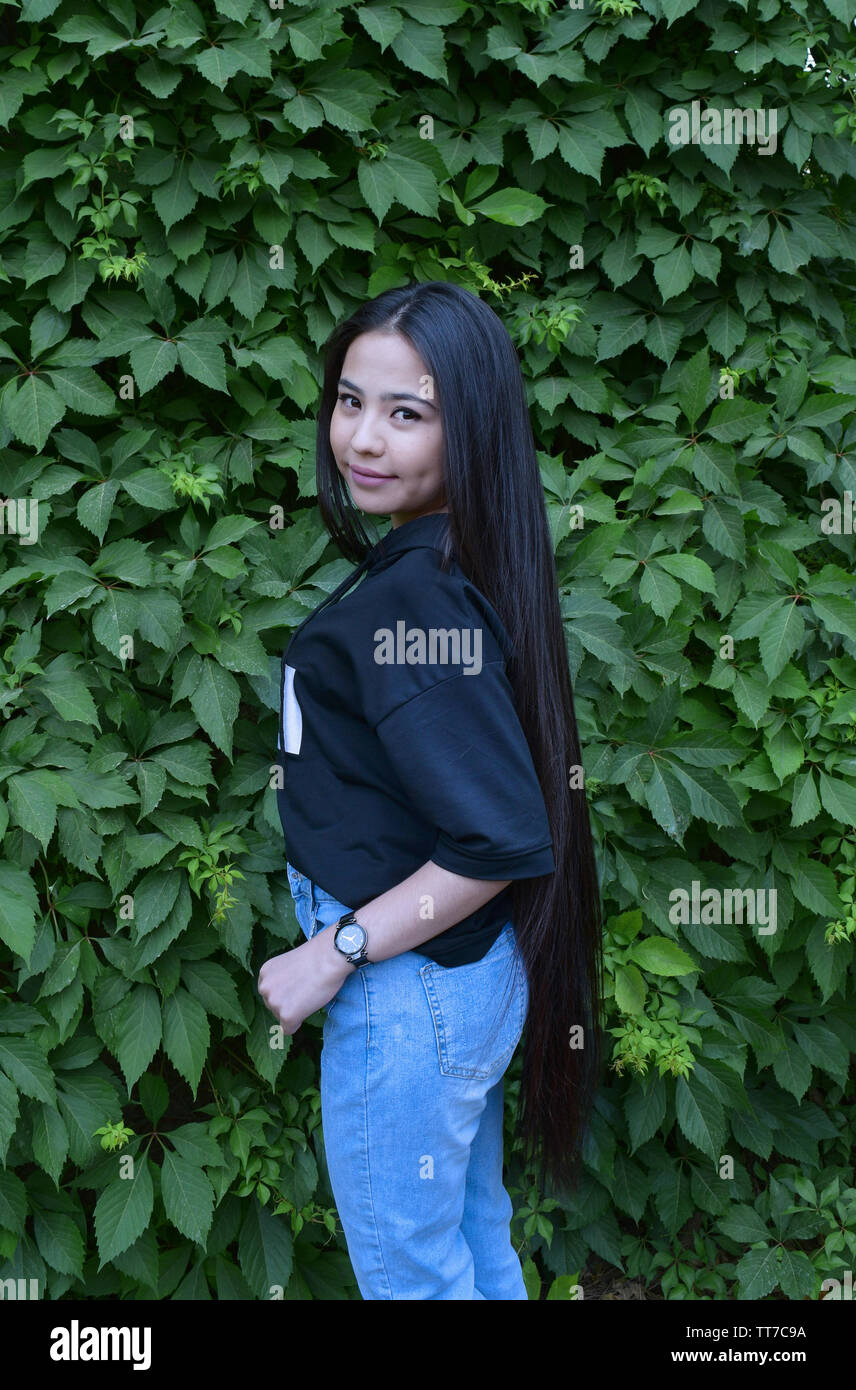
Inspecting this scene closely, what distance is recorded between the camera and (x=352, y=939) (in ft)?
4.30

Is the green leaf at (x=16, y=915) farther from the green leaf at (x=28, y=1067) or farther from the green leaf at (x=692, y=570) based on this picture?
the green leaf at (x=692, y=570)

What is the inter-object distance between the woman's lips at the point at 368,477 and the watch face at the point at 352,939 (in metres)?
0.56

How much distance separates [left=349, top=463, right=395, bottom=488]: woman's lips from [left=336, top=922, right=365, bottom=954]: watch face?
556mm

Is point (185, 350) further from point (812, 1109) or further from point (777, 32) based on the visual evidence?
point (812, 1109)

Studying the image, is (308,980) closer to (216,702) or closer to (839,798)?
(216,702)

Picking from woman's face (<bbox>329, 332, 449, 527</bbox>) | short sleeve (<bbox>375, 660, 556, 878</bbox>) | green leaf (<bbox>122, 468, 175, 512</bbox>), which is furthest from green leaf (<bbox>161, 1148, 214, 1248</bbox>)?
woman's face (<bbox>329, 332, 449, 527</bbox>)

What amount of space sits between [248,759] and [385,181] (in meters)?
1.12

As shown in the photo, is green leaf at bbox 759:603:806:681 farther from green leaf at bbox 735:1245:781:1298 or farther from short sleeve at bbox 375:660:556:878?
green leaf at bbox 735:1245:781:1298

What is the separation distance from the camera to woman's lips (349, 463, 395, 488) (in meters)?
1.40

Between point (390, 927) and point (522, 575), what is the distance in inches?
19.2

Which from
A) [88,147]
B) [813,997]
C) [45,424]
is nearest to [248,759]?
[45,424]

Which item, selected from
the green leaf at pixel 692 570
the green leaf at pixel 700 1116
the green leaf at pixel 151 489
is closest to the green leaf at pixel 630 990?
the green leaf at pixel 700 1116

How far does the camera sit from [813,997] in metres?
2.47

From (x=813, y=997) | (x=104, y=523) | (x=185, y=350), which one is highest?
(x=185, y=350)
